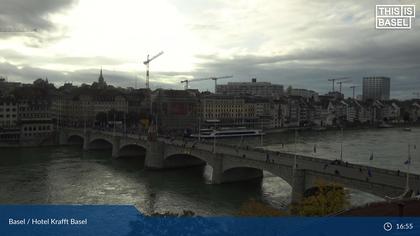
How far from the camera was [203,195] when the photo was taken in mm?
30609

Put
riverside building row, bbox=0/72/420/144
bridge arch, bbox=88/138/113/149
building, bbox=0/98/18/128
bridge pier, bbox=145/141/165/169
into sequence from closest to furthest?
bridge pier, bbox=145/141/165/169 < bridge arch, bbox=88/138/113/149 < riverside building row, bbox=0/72/420/144 < building, bbox=0/98/18/128

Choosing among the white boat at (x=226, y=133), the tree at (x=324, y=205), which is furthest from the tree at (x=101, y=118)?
the tree at (x=324, y=205)

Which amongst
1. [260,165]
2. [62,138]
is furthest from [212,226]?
[62,138]

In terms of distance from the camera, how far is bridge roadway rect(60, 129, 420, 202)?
22.9m

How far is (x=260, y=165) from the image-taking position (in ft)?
97.8

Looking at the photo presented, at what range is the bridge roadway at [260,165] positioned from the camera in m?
22.9

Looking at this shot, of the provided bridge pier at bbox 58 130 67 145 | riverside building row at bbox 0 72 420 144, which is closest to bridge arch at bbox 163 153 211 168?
riverside building row at bbox 0 72 420 144

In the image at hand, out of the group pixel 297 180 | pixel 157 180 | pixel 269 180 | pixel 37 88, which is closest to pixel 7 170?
pixel 157 180

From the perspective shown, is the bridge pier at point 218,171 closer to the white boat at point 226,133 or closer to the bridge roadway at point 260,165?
the bridge roadway at point 260,165

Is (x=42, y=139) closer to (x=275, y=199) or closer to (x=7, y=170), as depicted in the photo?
(x=7, y=170)

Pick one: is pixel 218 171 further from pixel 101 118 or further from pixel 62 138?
pixel 101 118

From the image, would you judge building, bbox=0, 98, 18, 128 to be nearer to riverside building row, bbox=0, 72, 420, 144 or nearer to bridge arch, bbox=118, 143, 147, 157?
riverside building row, bbox=0, 72, 420, 144

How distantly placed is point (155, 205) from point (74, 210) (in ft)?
16.3

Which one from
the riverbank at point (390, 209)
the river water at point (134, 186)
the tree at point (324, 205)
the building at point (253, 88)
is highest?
the building at point (253, 88)
